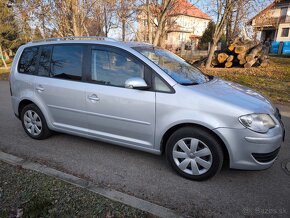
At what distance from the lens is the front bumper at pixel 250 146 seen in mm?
2719

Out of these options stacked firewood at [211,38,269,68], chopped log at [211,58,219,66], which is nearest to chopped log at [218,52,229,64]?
stacked firewood at [211,38,269,68]

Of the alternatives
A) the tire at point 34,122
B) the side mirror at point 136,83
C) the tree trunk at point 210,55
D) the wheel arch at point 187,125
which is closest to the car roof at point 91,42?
the side mirror at point 136,83

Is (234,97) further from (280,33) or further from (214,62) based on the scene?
(280,33)

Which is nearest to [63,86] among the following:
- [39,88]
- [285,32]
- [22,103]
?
[39,88]

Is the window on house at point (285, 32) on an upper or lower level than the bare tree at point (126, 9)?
lower

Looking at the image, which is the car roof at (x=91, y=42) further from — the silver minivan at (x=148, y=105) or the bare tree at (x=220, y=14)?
the bare tree at (x=220, y=14)

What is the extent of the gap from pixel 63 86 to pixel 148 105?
1507 mm

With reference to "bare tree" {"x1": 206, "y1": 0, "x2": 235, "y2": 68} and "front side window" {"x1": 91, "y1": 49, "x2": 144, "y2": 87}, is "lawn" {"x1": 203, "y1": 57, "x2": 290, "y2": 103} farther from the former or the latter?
"front side window" {"x1": 91, "y1": 49, "x2": 144, "y2": 87}

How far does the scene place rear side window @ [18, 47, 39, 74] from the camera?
418 centimetres

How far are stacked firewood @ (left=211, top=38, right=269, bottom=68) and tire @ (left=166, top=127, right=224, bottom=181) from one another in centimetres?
1074

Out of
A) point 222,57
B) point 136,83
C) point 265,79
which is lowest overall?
point 265,79

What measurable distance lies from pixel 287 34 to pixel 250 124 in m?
38.6

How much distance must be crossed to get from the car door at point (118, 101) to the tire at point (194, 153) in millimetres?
349

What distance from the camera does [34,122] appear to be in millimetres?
4309
